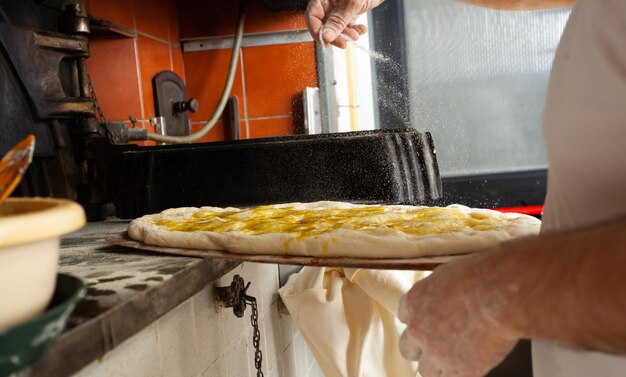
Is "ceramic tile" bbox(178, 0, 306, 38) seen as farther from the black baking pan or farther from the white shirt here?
the white shirt

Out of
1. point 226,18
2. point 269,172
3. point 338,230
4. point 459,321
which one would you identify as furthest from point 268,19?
point 459,321

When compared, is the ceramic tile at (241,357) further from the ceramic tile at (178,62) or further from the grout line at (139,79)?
the ceramic tile at (178,62)

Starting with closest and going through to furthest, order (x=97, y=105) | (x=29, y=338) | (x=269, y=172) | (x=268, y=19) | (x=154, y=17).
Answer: (x=29, y=338) → (x=269, y=172) → (x=97, y=105) → (x=154, y=17) → (x=268, y=19)

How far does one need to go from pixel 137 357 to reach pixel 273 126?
2.18 meters

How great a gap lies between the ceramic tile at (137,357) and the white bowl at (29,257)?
0.33 m

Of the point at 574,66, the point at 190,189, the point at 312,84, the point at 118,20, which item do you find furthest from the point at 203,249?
the point at 312,84

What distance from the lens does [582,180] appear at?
0.87 meters

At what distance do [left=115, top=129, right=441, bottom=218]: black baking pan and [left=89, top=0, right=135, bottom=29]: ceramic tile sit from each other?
828 mm

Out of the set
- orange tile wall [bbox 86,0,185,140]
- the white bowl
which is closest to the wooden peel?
the white bowl

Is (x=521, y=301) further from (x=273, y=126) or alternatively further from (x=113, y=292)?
(x=273, y=126)

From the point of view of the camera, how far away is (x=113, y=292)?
0.86 m

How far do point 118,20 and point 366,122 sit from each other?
4.24ft

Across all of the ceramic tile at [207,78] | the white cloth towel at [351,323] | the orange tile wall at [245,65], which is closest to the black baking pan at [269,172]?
the white cloth towel at [351,323]

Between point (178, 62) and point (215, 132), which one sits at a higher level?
point (178, 62)
